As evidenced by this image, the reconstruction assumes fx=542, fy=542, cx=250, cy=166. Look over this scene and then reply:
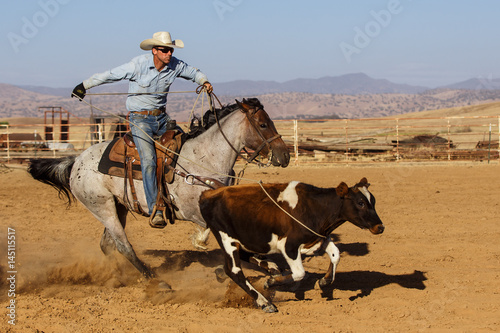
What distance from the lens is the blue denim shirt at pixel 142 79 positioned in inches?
236

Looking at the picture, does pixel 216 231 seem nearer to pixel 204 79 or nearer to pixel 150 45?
pixel 204 79

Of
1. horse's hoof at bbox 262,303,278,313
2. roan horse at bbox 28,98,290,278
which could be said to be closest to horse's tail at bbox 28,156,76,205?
roan horse at bbox 28,98,290,278

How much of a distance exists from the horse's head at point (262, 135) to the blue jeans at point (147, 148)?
1021 millimetres

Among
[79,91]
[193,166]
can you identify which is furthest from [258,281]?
[79,91]

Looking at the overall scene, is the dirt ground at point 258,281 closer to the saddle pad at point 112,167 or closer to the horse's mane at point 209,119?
the saddle pad at point 112,167

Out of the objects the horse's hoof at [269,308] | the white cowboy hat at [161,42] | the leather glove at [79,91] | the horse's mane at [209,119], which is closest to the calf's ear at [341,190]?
the horse's hoof at [269,308]

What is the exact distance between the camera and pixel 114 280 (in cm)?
614

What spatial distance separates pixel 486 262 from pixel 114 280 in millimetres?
4281

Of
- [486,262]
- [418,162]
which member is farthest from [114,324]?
[418,162]

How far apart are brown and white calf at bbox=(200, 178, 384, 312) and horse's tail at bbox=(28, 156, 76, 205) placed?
2475 mm

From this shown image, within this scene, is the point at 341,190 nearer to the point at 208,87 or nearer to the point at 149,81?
the point at 208,87

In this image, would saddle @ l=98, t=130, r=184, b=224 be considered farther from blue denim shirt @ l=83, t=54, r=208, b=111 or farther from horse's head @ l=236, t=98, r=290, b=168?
horse's head @ l=236, t=98, r=290, b=168

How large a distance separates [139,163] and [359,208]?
2480mm

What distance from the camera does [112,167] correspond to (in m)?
6.12
